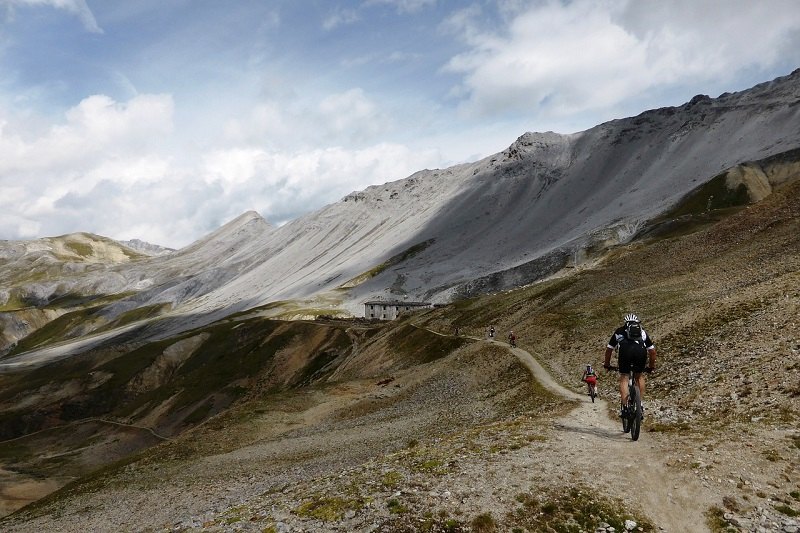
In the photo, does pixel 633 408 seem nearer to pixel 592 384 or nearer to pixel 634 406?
pixel 634 406

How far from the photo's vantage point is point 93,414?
422ft

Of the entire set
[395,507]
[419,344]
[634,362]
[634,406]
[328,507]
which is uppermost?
[634,362]

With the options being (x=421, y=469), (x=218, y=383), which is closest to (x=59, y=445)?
(x=218, y=383)

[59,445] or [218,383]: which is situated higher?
[218,383]

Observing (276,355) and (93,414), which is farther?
(93,414)

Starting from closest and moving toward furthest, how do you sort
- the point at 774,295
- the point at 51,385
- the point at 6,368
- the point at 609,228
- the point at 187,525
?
the point at 187,525
the point at 774,295
the point at 51,385
the point at 609,228
the point at 6,368

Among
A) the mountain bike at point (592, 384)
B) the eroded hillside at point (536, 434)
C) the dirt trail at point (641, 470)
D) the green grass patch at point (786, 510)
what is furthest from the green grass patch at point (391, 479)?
the mountain bike at point (592, 384)

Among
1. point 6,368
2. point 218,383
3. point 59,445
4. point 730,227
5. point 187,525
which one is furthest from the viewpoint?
point 6,368

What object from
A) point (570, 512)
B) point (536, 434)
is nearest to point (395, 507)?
point (570, 512)

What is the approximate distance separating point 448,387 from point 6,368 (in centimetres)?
20681

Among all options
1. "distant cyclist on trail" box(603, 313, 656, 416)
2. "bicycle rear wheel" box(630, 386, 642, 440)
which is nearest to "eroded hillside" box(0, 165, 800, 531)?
"bicycle rear wheel" box(630, 386, 642, 440)

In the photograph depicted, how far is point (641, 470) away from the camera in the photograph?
51.1 feet

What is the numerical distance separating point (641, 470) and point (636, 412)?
293 cm

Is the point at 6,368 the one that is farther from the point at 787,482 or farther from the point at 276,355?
the point at 787,482
